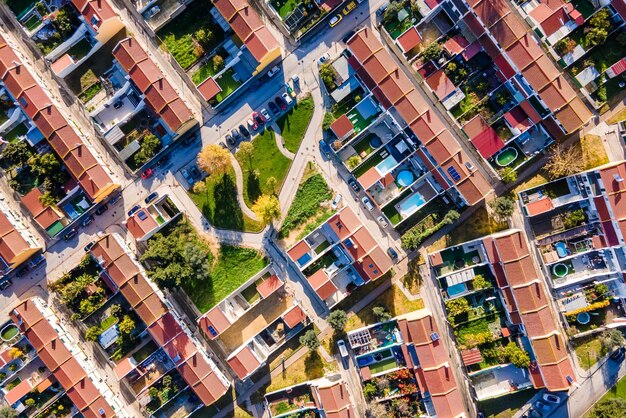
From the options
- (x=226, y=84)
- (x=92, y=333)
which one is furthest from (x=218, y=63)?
(x=92, y=333)

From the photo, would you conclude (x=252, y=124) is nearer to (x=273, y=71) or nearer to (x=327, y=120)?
(x=273, y=71)

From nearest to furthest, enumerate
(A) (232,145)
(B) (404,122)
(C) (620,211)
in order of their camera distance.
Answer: (C) (620,211)
(B) (404,122)
(A) (232,145)

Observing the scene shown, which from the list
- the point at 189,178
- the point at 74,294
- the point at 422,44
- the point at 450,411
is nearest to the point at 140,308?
the point at 74,294

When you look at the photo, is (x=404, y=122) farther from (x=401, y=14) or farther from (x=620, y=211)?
(x=620, y=211)

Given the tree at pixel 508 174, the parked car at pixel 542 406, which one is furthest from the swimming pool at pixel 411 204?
the parked car at pixel 542 406

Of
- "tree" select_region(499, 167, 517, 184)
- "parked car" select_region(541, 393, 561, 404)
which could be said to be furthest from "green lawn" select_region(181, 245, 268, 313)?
"parked car" select_region(541, 393, 561, 404)

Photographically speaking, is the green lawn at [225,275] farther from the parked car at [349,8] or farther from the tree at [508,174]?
the parked car at [349,8]
